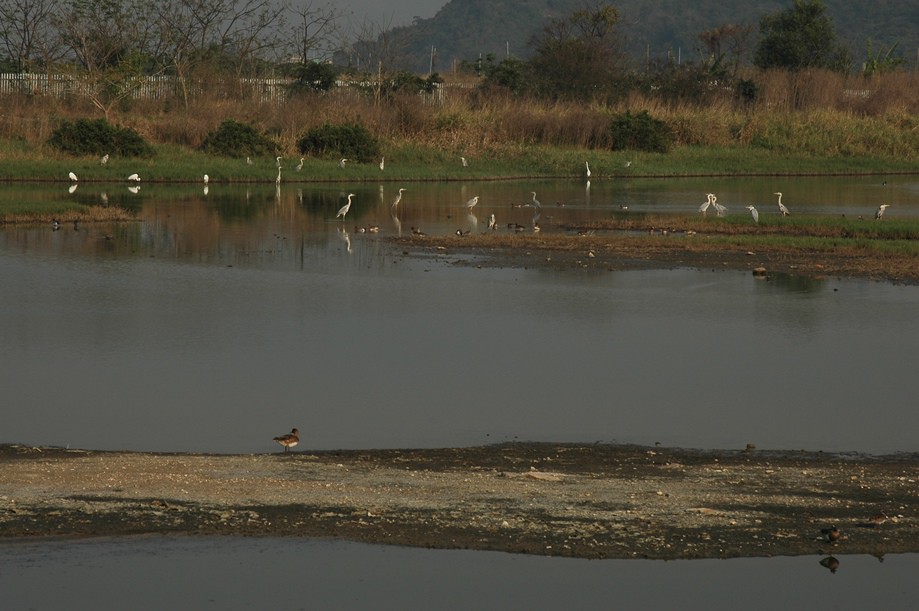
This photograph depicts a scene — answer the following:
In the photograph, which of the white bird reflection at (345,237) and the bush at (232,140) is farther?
the bush at (232,140)

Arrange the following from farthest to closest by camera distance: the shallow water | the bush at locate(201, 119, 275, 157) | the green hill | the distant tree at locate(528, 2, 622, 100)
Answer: the green hill
the distant tree at locate(528, 2, 622, 100)
the bush at locate(201, 119, 275, 157)
the shallow water

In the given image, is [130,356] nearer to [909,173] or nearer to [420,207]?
[420,207]

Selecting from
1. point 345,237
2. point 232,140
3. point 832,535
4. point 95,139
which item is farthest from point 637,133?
point 832,535

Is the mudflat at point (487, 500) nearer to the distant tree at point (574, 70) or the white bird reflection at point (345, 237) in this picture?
the white bird reflection at point (345, 237)

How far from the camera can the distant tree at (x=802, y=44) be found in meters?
70.3

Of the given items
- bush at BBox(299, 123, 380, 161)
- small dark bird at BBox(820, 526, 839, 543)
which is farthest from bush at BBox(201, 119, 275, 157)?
small dark bird at BBox(820, 526, 839, 543)

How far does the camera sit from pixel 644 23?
17162cm

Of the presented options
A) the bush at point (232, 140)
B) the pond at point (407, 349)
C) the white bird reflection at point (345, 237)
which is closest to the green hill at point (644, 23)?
the bush at point (232, 140)

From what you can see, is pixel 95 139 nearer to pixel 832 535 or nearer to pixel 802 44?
pixel 832 535

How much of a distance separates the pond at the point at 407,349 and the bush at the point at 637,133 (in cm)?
2320

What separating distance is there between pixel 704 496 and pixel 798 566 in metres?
1.03

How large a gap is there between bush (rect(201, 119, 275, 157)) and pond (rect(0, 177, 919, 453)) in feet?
49.9

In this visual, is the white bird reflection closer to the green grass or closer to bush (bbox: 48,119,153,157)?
the green grass

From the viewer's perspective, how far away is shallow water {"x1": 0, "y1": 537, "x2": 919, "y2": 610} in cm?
654
